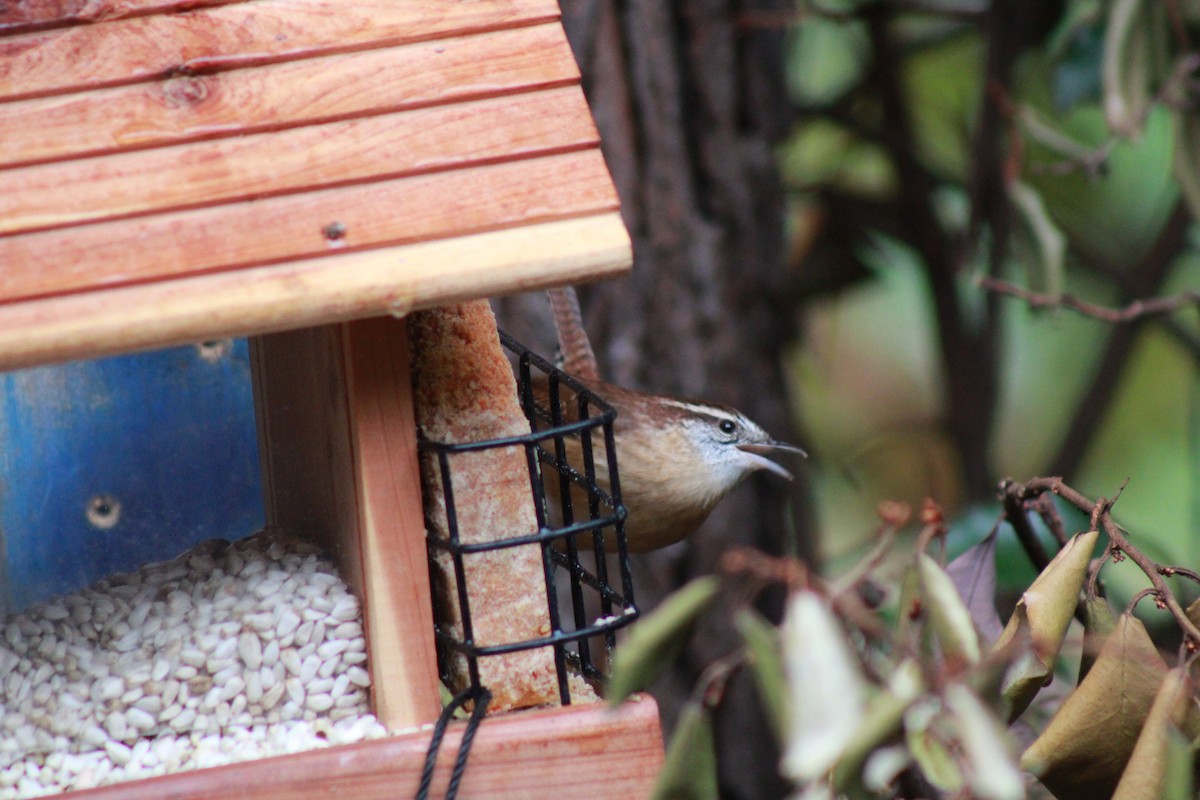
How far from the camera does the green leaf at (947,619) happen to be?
0.96m

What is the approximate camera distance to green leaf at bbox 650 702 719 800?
39.2 inches

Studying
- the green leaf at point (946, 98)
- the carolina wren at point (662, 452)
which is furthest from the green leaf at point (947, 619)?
the green leaf at point (946, 98)

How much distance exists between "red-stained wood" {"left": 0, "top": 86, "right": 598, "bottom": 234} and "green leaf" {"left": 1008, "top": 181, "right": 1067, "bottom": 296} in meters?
1.34

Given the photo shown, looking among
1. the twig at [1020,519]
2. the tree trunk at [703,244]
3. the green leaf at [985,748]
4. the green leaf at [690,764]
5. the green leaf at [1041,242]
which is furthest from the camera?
the tree trunk at [703,244]

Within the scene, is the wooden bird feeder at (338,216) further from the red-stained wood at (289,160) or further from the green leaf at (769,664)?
the green leaf at (769,664)

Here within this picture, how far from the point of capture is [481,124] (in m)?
1.27

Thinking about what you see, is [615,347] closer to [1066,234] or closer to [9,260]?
[1066,234]

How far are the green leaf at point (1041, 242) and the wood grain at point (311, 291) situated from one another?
1.38 m

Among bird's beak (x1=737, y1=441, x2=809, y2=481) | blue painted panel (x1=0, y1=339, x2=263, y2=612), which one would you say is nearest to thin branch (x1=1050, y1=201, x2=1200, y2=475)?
bird's beak (x1=737, y1=441, x2=809, y2=481)

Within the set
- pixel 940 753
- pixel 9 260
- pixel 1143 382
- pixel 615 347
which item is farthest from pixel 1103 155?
pixel 1143 382

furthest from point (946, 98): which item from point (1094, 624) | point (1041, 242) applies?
point (1094, 624)

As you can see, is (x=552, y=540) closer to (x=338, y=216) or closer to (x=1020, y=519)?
(x=338, y=216)

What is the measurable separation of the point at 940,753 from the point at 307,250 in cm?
69

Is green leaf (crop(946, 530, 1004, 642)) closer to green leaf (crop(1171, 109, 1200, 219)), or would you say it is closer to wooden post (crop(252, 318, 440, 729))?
wooden post (crop(252, 318, 440, 729))
